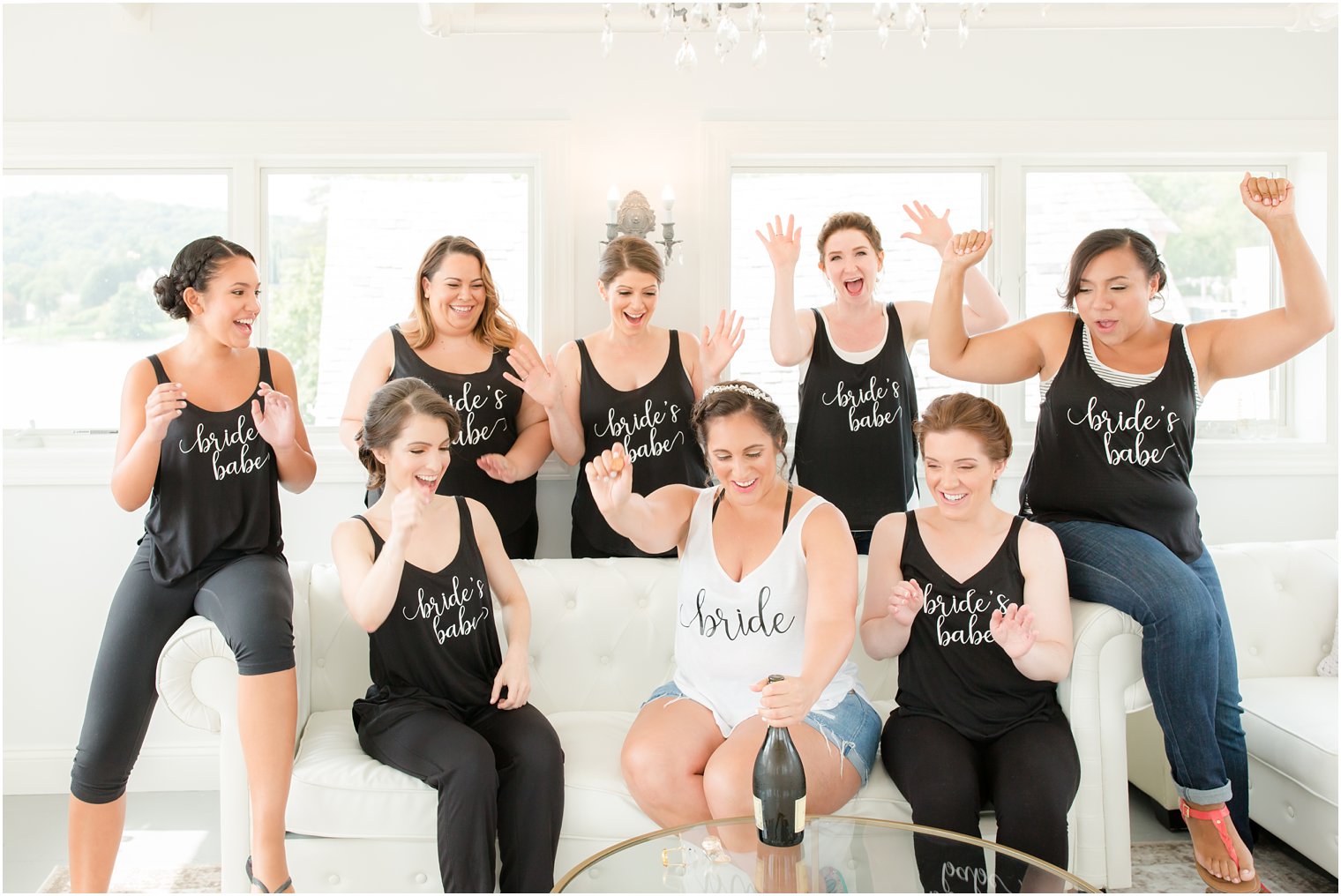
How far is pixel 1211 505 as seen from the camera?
11.6 feet

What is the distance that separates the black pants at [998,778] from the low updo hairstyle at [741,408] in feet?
2.32

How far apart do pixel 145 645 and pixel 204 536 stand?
10.9 inches

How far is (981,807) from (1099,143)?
2351 mm

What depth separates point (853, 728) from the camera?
7.06 ft

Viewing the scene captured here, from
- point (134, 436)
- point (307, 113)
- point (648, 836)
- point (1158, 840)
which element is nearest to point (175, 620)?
point (134, 436)

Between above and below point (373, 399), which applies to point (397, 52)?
above

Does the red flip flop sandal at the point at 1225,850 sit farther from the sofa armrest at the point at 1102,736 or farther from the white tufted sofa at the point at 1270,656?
the white tufted sofa at the point at 1270,656

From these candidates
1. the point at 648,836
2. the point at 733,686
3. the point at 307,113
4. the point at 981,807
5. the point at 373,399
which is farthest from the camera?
the point at 307,113

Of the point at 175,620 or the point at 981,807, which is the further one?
the point at 175,620

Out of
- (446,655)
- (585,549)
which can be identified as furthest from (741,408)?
(585,549)

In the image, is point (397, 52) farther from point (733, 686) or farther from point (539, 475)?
point (733, 686)

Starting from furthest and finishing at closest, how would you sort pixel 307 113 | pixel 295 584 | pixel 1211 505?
pixel 1211 505
pixel 307 113
pixel 295 584

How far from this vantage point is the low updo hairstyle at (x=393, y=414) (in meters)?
2.30

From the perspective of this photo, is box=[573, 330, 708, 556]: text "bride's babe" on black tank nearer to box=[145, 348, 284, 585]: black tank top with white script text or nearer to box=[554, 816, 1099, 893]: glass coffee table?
box=[145, 348, 284, 585]: black tank top with white script text
